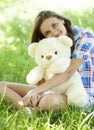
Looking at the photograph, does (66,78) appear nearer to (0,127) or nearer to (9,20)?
(0,127)

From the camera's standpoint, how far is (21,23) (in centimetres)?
631

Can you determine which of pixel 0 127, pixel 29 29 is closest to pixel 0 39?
pixel 29 29

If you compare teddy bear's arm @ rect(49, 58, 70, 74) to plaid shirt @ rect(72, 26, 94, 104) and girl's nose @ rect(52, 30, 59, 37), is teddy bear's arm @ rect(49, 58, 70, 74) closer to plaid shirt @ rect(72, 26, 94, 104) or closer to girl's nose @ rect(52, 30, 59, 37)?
plaid shirt @ rect(72, 26, 94, 104)

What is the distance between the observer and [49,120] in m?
3.27

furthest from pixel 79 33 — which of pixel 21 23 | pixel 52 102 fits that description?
pixel 21 23

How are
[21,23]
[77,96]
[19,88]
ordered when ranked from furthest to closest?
[21,23] < [19,88] < [77,96]

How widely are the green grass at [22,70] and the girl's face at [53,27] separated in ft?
1.89

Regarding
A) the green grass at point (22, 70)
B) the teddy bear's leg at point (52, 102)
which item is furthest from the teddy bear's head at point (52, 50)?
the green grass at point (22, 70)

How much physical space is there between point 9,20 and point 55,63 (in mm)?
3031

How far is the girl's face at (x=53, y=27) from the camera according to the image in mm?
3604

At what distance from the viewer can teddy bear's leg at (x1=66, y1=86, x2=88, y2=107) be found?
3.46 meters

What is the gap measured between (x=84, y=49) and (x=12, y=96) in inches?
26.0

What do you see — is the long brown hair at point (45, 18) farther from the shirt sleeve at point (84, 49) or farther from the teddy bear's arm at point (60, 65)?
the teddy bear's arm at point (60, 65)

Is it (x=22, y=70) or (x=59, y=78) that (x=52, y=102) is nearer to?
(x=59, y=78)
